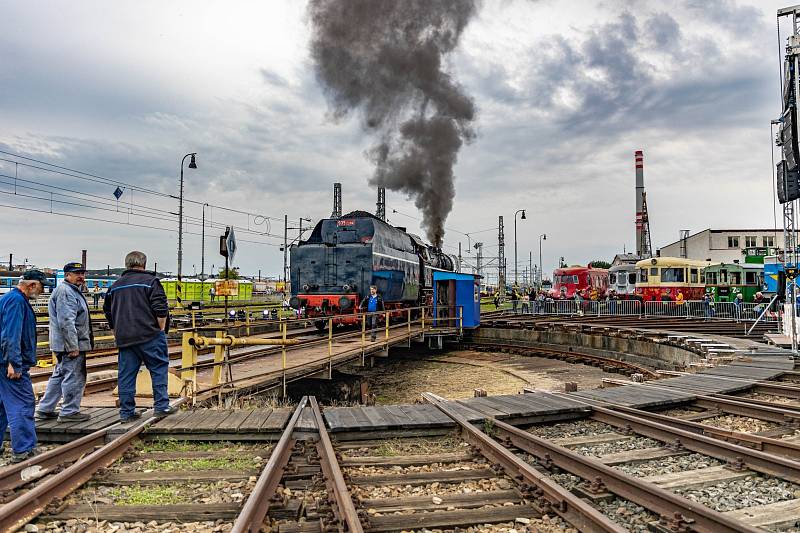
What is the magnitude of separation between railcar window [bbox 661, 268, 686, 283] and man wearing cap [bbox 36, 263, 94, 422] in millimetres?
29780

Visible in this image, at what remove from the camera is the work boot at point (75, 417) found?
5.91 meters

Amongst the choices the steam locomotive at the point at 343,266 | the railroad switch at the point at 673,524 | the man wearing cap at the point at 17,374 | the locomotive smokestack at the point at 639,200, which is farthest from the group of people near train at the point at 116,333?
the locomotive smokestack at the point at 639,200

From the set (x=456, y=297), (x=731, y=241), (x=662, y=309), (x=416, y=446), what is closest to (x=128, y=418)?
Answer: (x=416, y=446)

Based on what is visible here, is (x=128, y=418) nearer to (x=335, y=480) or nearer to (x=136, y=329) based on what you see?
(x=136, y=329)

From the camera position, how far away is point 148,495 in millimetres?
4184

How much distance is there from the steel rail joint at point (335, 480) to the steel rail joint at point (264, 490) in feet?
1.03

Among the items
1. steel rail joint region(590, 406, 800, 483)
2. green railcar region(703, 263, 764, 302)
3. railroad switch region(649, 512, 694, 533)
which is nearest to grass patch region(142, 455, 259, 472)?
railroad switch region(649, 512, 694, 533)

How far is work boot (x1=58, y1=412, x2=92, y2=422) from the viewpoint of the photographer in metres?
5.91

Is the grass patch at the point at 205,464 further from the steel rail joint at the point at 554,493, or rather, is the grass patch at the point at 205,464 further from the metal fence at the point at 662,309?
the metal fence at the point at 662,309

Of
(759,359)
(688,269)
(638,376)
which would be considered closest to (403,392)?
(638,376)

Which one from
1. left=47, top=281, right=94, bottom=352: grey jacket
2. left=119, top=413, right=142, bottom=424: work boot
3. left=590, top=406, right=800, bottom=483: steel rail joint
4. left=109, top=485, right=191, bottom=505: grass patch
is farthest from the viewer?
left=119, top=413, right=142, bottom=424: work boot

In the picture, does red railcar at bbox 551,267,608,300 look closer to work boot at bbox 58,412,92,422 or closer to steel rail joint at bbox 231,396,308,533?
steel rail joint at bbox 231,396,308,533

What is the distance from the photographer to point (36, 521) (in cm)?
368

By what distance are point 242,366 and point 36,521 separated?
7.84 metres
